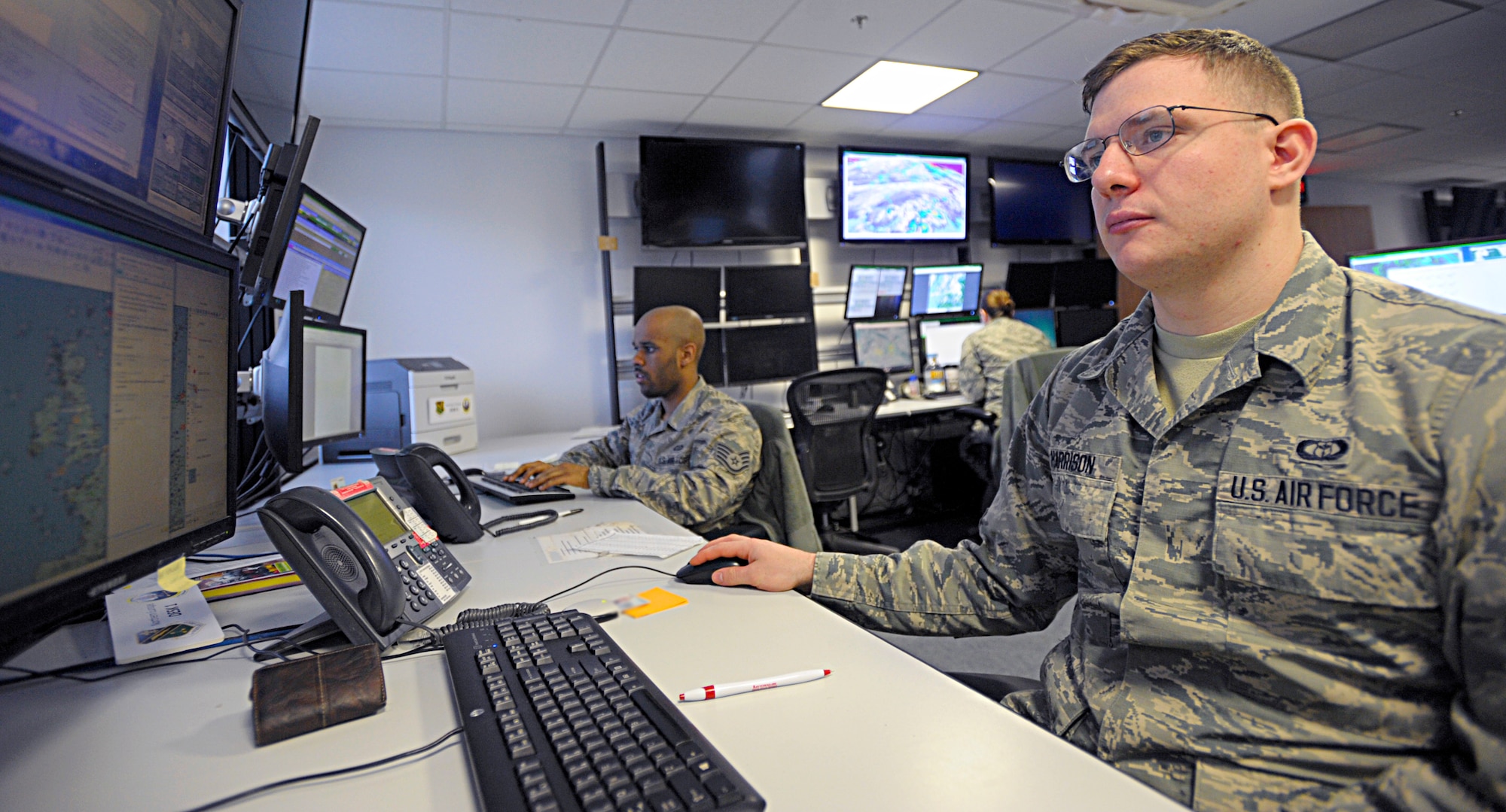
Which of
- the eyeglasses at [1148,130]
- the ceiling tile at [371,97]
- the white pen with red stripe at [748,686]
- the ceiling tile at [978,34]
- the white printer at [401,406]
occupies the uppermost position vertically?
the ceiling tile at [978,34]

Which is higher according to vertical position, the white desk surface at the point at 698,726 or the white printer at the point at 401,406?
the white printer at the point at 401,406

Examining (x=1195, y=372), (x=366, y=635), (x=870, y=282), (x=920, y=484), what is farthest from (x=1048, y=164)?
(x=366, y=635)

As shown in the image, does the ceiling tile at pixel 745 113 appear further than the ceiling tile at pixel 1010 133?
No

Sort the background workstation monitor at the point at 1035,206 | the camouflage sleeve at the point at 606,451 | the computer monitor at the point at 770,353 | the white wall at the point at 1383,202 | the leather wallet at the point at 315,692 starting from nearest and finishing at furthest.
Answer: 1. the leather wallet at the point at 315,692
2. the camouflage sleeve at the point at 606,451
3. the computer monitor at the point at 770,353
4. the background workstation monitor at the point at 1035,206
5. the white wall at the point at 1383,202

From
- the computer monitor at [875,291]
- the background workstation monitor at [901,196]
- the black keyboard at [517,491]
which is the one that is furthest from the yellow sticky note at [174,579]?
the background workstation monitor at [901,196]

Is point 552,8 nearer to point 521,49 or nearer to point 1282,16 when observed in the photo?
point 521,49

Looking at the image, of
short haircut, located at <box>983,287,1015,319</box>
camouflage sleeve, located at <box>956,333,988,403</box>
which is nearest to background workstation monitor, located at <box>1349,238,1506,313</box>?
camouflage sleeve, located at <box>956,333,988,403</box>

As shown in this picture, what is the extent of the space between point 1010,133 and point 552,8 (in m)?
3.29

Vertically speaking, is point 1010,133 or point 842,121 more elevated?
point 1010,133

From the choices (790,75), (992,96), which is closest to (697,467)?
(790,75)

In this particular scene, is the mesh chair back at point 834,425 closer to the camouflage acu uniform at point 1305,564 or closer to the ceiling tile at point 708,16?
the ceiling tile at point 708,16

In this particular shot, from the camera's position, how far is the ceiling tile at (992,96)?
377 cm

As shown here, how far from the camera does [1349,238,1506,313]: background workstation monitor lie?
1.89 m

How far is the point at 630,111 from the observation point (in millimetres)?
3781
